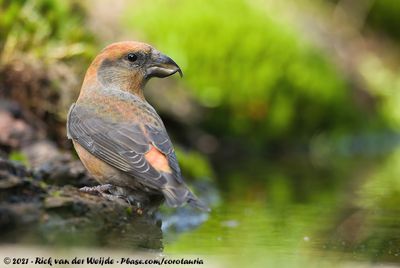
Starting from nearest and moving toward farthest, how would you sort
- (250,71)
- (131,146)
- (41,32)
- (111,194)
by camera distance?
(131,146)
(111,194)
(41,32)
(250,71)

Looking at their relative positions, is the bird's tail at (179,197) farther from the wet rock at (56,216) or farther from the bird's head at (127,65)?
the bird's head at (127,65)

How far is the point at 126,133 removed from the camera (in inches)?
218

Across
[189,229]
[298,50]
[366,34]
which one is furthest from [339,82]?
[189,229]

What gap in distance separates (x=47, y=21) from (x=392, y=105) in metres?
8.43

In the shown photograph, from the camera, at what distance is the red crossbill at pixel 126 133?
5.16m

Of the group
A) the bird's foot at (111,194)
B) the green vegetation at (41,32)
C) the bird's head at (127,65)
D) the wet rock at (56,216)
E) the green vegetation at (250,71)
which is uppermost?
the green vegetation at (250,71)

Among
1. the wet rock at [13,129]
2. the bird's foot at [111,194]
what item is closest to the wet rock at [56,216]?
the bird's foot at [111,194]

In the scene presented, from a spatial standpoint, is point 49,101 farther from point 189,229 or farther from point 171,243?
point 171,243

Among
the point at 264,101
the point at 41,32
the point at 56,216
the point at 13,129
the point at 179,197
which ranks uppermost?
the point at 264,101

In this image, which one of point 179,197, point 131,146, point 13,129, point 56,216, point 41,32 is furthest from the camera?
point 41,32

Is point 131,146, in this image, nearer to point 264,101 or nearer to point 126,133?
point 126,133

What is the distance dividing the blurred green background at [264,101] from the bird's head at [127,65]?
117 centimetres

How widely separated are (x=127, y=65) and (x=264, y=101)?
281 inches

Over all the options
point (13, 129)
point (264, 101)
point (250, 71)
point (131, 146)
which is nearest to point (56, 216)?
point (131, 146)
